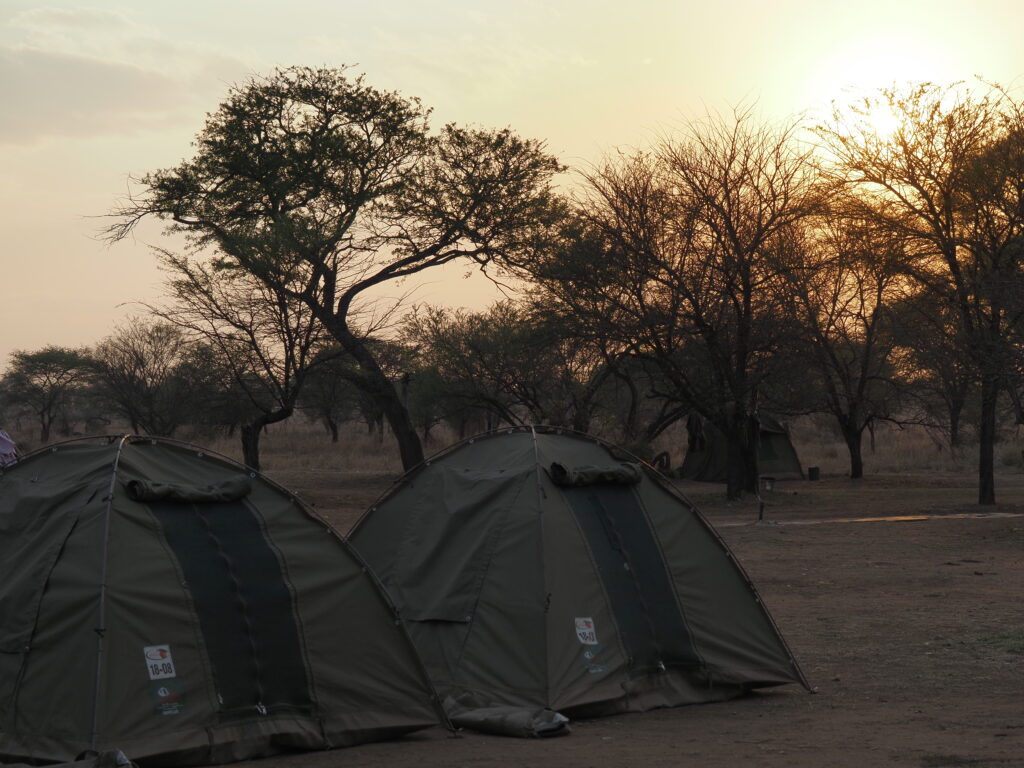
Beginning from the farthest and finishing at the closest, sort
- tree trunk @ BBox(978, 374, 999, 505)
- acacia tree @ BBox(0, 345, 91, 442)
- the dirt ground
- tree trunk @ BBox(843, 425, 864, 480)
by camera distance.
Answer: acacia tree @ BBox(0, 345, 91, 442)
tree trunk @ BBox(843, 425, 864, 480)
tree trunk @ BBox(978, 374, 999, 505)
the dirt ground

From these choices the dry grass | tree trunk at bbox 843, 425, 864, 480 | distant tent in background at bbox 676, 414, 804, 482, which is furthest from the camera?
the dry grass

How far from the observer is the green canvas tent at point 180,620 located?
6527 mm

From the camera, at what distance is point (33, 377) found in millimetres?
62781

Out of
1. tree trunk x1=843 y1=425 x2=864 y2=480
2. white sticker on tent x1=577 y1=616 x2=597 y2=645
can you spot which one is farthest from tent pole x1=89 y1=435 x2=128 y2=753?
tree trunk x1=843 y1=425 x2=864 y2=480

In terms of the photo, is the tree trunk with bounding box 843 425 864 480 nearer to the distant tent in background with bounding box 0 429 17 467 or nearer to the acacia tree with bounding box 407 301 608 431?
the acacia tree with bounding box 407 301 608 431

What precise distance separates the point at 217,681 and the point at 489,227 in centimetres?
2629

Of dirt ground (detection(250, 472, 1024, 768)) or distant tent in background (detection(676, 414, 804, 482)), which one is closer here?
dirt ground (detection(250, 472, 1024, 768))

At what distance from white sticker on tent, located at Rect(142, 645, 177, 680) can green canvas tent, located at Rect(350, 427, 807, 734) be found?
2016 mm

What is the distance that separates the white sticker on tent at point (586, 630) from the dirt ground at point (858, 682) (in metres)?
0.56

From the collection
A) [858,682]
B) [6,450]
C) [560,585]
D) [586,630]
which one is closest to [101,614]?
[560,585]

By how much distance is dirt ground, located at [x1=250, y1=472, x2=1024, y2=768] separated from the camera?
6.86 metres

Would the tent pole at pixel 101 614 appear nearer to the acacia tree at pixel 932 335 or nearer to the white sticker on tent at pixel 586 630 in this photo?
the white sticker on tent at pixel 586 630

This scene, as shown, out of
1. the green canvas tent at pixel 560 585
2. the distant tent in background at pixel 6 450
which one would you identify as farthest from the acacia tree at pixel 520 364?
the green canvas tent at pixel 560 585

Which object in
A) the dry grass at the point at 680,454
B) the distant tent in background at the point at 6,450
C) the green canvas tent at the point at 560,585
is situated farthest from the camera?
the dry grass at the point at 680,454
